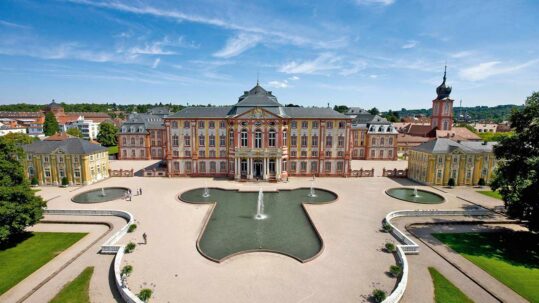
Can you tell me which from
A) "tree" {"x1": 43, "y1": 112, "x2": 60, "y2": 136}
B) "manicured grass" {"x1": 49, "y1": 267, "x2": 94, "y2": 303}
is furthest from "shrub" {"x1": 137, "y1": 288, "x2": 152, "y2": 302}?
"tree" {"x1": 43, "y1": 112, "x2": 60, "y2": 136}

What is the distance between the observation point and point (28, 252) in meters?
24.3

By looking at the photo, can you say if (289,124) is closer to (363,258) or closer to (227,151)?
(227,151)

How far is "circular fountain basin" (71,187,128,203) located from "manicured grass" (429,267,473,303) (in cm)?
4004

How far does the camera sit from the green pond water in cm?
2462

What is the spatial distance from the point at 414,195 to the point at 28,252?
157ft

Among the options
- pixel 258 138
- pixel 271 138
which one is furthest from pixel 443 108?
pixel 258 138

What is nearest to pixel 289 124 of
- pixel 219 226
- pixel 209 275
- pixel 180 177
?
pixel 180 177

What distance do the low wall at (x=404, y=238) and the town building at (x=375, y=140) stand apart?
38.0 metres

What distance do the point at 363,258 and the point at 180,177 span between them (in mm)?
38648

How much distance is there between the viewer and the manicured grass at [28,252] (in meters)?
20.7

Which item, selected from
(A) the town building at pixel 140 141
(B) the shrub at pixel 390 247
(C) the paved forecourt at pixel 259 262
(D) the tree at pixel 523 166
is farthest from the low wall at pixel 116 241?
(A) the town building at pixel 140 141

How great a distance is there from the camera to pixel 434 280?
20375mm

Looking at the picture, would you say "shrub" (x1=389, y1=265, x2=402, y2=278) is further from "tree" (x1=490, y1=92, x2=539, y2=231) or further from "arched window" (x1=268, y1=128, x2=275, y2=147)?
"arched window" (x1=268, y1=128, x2=275, y2=147)

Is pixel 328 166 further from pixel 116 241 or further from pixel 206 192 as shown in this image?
pixel 116 241
